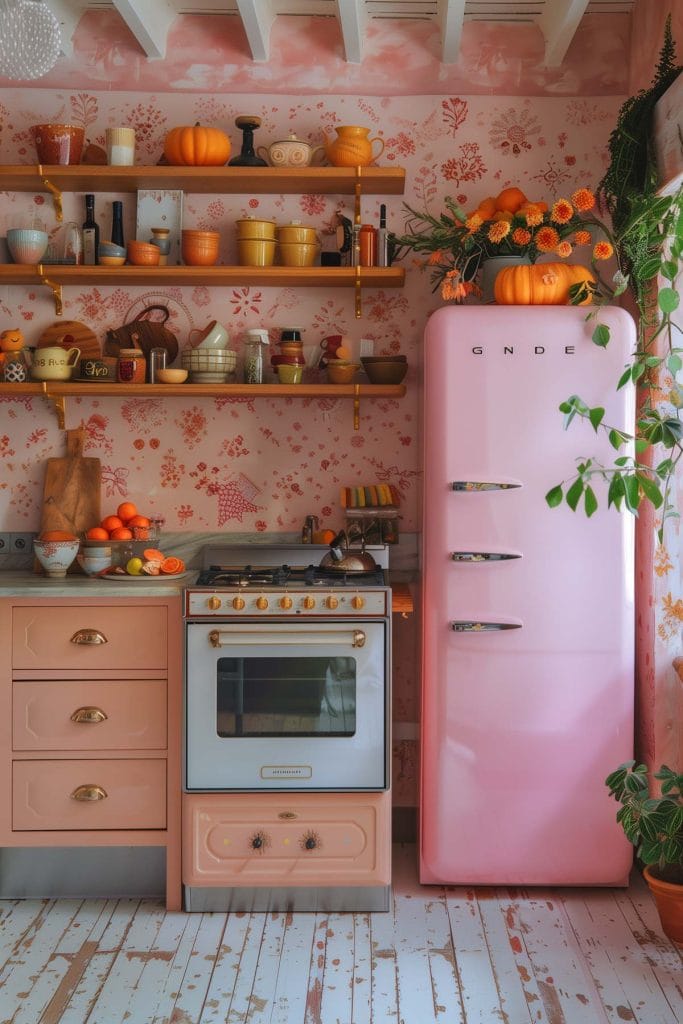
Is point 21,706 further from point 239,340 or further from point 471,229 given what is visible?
point 471,229

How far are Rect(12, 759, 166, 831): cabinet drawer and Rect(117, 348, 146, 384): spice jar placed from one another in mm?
1234

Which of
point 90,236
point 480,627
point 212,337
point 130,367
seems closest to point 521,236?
point 212,337

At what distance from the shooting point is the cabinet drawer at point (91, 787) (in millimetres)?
3105

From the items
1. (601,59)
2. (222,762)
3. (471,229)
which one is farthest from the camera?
(601,59)

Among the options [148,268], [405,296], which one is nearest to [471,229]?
[405,296]

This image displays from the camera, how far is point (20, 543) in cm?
369

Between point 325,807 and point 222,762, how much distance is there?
0.33 metres

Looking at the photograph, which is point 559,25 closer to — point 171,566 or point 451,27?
point 451,27

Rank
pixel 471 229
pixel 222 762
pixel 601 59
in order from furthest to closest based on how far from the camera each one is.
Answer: pixel 601 59 → pixel 471 229 → pixel 222 762

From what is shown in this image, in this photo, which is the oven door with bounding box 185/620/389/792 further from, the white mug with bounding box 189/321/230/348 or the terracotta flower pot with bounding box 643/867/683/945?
the white mug with bounding box 189/321/230/348

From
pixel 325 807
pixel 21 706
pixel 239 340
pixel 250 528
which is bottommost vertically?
pixel 325 807

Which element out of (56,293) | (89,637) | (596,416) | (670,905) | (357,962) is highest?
(56,293)

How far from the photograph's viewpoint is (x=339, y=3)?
3195mm

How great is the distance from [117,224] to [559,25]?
1.56 meters
